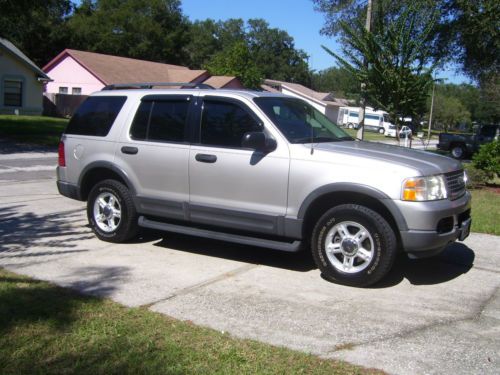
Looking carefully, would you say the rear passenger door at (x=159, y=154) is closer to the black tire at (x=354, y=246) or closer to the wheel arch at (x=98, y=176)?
the wheel arch at (x=98, y=176)

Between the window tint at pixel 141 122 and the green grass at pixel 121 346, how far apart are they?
2.59m

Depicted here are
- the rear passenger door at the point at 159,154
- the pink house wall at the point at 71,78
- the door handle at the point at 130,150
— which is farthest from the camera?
the pink house wall at the point at 71,78

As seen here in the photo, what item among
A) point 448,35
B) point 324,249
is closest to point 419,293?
point 324,249

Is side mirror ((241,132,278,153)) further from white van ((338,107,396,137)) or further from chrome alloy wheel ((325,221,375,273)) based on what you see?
white van ((338,107,396,137))

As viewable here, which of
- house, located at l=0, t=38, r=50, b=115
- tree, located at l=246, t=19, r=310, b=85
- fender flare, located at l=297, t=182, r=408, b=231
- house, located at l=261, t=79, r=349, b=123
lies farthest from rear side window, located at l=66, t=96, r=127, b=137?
tree, located at l=246, t=19, r=310, b=85

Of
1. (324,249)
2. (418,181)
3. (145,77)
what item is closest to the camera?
(418,181)

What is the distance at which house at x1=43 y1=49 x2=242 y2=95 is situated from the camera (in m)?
40.2

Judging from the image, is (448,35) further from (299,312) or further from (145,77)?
(145,77)

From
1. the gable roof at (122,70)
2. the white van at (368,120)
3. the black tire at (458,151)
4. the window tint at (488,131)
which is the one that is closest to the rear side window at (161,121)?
the black tire at (458,151)

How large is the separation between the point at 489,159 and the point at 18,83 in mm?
30820

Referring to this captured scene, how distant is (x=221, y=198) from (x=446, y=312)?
252 cm

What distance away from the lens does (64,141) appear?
756 cm

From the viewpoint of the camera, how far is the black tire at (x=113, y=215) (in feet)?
22.7

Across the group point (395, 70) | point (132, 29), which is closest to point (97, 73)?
point (132, 29)
